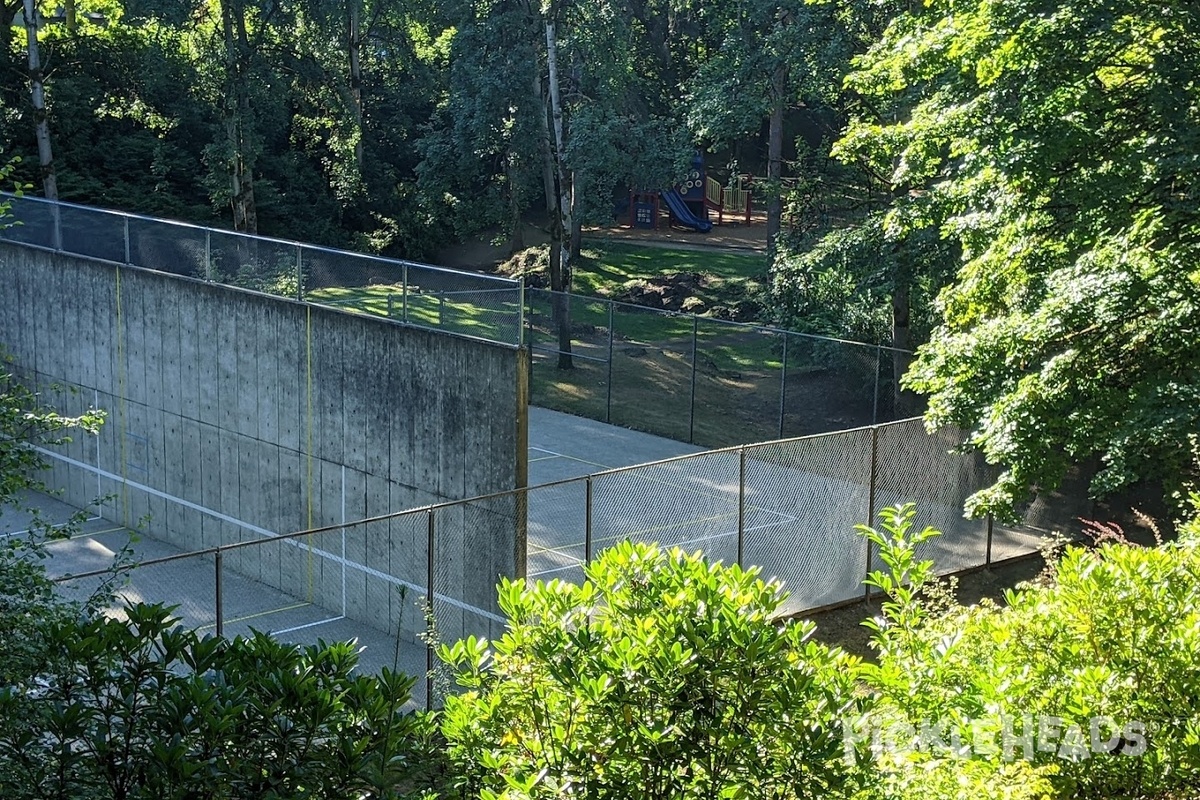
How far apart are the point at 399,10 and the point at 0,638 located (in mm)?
42354

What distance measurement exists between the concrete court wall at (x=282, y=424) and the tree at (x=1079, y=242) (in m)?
5.69

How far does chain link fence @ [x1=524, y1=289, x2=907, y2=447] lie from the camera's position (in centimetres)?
2809

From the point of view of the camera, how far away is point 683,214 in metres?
53.8

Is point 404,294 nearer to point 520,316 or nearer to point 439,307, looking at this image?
point 439,307

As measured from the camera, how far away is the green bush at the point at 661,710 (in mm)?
4742

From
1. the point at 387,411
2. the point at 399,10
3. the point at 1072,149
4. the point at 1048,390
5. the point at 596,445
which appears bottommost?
the point at 596,445

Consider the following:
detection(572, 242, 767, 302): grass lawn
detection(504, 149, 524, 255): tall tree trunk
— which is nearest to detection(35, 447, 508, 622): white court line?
detection(504, 149, 524, 255): tall tree trunk

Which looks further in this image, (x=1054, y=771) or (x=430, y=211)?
(x=430, y=211)

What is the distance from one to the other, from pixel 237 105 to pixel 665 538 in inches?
1057

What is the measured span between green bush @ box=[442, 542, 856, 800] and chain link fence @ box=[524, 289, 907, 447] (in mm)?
21596

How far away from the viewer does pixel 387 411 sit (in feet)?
59.3

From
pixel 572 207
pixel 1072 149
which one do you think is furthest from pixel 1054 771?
pixel 572 207

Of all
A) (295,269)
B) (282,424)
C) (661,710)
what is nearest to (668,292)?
(295,269)

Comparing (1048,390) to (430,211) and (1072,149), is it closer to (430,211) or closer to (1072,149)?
(1072,149)
